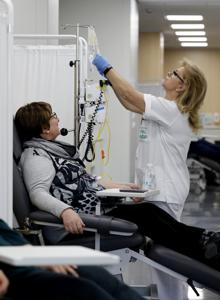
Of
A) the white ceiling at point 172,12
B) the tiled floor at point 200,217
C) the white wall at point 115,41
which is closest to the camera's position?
the tiled floor at point 200,217

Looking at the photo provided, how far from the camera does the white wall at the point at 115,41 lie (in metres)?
9.46

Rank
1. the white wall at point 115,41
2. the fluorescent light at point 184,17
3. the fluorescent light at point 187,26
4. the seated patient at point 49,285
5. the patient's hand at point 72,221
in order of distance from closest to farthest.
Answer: the seated patient at point 49,285 < the patient's hand at point 72,221 < the white wall at point 115,41 < the fluorescent light at point 184,17 < the fluorescent light at point 187,26

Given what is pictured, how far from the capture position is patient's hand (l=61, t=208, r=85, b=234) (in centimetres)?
340

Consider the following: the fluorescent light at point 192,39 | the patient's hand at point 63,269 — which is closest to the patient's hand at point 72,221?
the patient's hand at point 63,269

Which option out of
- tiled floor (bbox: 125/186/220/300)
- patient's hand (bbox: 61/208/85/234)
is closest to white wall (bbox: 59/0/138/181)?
tiled floor (bbox: 125/186/220/300)

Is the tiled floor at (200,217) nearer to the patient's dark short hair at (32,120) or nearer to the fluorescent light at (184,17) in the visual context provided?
the patient's dark short hair at (32,120)

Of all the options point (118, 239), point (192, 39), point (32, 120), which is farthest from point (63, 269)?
point (192, 39)

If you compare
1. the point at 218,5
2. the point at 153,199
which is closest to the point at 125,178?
the point at 218,5

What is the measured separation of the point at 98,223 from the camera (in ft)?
11.3

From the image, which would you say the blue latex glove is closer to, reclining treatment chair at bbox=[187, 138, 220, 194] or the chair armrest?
the chair armrest

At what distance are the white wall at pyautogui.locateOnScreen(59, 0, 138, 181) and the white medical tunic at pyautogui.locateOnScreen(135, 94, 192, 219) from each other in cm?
552

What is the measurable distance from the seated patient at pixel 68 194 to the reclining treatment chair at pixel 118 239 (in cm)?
5

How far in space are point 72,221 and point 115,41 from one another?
21.0 feet

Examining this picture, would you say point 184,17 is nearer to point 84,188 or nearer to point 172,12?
point 172,12
